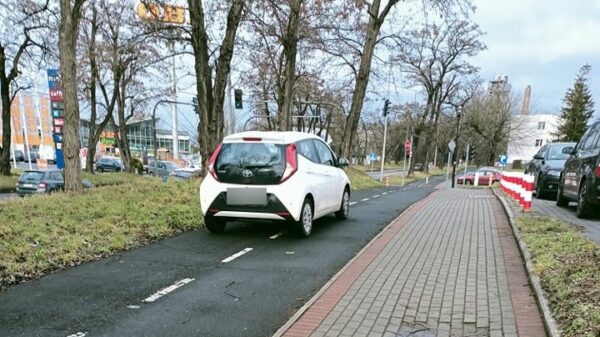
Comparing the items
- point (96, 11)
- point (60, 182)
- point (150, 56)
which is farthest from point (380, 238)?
point (96, 11)

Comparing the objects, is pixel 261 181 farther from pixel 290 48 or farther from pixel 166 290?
pixel 290 48

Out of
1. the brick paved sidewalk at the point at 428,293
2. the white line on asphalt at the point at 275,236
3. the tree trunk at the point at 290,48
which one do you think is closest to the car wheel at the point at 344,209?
the brick paved sidewalk at the point at 428,293

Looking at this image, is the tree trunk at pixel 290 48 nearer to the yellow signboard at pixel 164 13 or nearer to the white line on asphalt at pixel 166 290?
the yellow signboard at pixel 164 13

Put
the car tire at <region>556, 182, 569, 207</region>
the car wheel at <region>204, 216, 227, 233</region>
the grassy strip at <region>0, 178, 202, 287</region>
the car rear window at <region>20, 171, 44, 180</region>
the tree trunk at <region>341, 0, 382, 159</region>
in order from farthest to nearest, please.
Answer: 1. the tree trunk at <region>341, 0, 382, 159</region>
2. the car rear window at <region>20, 171, 44, 180</region>
3. the car tire at <region>556, 182, 569, 207</region>
4. the car wheel at <region>204, 216, 227, 233</region>
5. the grassy strip at <region>0, 178, 202, 287</region>

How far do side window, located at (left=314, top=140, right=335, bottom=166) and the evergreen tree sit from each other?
65413 millimetres

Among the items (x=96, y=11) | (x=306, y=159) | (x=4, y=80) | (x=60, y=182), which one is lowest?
(x=60, y=182)

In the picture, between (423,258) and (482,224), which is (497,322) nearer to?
(423,258)

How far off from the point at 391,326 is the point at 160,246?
412cm

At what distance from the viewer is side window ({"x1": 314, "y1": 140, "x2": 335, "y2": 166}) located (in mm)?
8461

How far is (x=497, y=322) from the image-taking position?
4020 millimetres

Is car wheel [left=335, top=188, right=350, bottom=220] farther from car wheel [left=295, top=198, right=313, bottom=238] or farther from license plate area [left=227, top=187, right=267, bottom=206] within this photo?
license plate area [left=227, top=187, right=267, bottom=206]

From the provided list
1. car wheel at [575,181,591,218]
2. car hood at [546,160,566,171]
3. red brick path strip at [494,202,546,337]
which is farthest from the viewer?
car hood at [546,160,566,171]

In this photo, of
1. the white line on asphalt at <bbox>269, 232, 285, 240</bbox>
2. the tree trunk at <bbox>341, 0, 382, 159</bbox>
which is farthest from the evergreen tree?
the white line on asphalt at <bbox>269, 232, 285, 240</bbox>

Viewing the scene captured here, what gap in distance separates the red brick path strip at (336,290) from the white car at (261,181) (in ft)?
4.19
